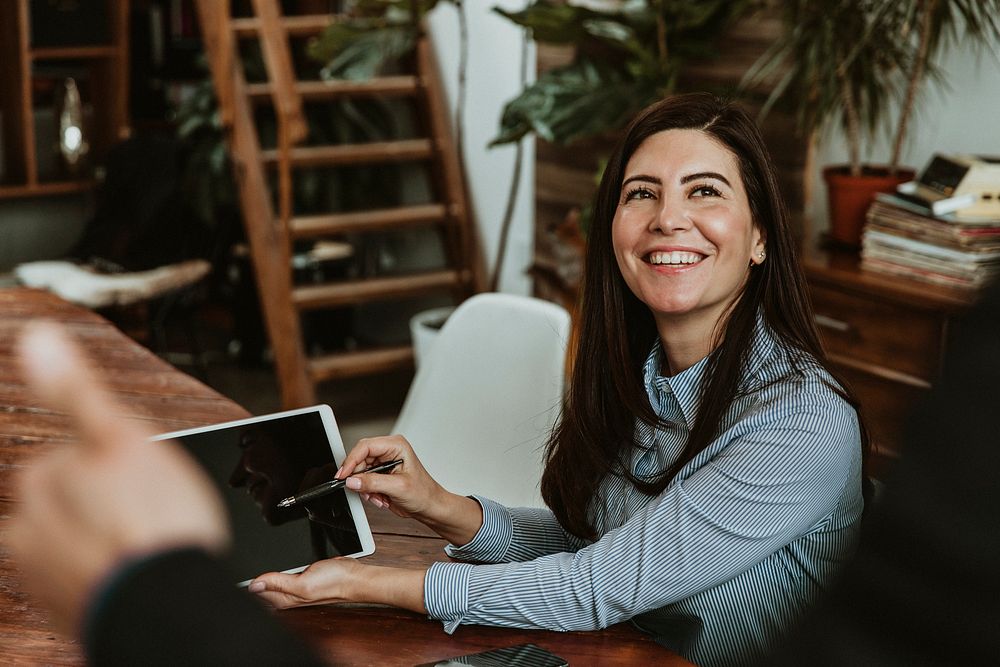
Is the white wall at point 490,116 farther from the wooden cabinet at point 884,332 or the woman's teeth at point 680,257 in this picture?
the woman's teeth at point 680,257

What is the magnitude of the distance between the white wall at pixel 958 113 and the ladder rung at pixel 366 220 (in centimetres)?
199

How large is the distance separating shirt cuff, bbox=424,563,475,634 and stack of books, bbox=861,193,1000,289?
163 centimetres

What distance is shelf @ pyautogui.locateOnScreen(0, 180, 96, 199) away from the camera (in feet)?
17.7

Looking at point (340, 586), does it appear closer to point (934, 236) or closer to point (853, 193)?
point (934, 236)

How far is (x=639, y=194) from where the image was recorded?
1657mm

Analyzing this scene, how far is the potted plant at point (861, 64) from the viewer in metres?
2.83

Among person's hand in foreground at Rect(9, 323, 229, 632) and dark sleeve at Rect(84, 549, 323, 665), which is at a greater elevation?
person's hand in foreground at Rect(9, 323, 229, 632)

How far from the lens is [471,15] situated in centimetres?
476

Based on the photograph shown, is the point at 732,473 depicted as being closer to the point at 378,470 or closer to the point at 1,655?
the point at 378,470

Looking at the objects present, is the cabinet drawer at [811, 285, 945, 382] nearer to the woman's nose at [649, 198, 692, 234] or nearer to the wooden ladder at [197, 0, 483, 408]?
the woman's nose at [649, 198, 692, 234]

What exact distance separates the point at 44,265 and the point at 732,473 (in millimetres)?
4089

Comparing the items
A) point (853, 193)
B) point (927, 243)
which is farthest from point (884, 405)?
point (853, 193)

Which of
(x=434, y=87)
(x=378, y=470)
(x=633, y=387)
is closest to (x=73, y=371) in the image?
(x=378, y=470)

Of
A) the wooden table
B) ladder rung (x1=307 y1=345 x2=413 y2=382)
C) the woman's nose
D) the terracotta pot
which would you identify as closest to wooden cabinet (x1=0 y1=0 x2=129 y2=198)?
ladder rung (x1=307 y1=345 x2=413 y2=382)
